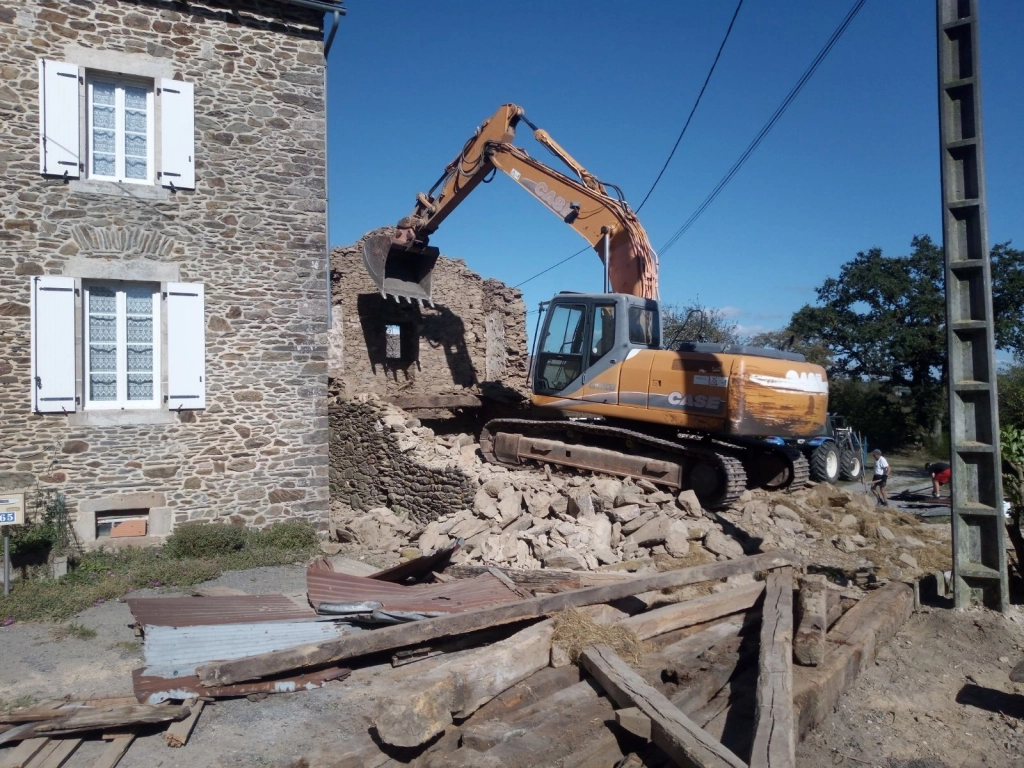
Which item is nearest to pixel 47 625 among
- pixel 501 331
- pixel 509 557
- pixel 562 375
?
pixel 509 557

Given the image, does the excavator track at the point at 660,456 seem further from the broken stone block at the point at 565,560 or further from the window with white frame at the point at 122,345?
the window with white frame at the point at 122,345

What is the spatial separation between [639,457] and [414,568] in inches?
164

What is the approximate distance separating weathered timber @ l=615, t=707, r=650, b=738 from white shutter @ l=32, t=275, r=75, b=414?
23.3 feet

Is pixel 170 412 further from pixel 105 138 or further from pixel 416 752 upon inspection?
pixel 416 752

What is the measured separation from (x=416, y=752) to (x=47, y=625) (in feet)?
14.8

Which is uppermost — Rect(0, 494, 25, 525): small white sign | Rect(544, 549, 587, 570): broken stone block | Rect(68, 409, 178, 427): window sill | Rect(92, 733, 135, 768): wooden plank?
Rect(68, 409, 178, 427): window sill

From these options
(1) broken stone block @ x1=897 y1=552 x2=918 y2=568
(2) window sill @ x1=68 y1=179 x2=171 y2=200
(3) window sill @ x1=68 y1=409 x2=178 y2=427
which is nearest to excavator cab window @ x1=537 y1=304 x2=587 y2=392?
(1) broken stone block @ x1=897 y1=552 x2=918 y2=568

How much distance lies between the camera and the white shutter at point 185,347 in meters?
9.20

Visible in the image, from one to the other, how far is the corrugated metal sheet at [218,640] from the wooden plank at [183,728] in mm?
265

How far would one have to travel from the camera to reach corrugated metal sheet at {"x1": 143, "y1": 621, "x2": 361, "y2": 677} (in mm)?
5160

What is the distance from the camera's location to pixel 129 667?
604 cm

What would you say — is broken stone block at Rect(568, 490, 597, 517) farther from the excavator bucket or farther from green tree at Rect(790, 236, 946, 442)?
green tree at Rect(790, 236, 946, 442)

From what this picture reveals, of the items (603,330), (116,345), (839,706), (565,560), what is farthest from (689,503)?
(116,345)

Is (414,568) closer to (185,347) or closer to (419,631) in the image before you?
(419,631)
